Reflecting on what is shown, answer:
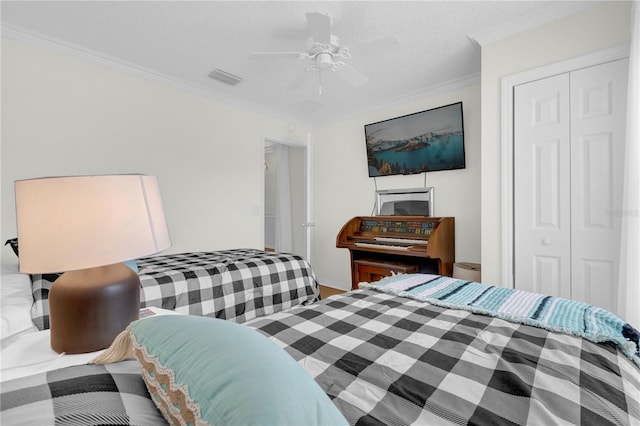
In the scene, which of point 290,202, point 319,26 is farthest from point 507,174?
point 290,202

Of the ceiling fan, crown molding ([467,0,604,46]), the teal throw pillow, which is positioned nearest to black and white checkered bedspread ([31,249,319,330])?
the teal throw pillow

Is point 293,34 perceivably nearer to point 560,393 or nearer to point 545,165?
point 545,165

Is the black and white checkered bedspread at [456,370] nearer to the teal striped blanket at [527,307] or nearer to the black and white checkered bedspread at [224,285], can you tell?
the teal striped blanket at [527,307]

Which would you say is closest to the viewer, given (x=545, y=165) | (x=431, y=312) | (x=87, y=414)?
(x=87, y=414)

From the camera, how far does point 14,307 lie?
3.92 feet

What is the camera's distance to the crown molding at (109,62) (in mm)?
2348

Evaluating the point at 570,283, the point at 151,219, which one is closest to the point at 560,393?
the point at 151,219

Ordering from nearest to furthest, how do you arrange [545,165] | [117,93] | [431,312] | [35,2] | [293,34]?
1. [431,312]
2. [35,2]
3. [545,165]
4. [293,34]
5. [117,93]

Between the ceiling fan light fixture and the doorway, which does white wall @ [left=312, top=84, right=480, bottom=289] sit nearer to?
the doorway

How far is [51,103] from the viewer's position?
2.52 meters

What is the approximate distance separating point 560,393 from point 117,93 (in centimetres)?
367

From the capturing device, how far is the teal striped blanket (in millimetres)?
1003

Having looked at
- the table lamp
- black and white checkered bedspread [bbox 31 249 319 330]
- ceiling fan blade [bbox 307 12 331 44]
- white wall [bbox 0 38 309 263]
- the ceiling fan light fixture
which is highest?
ceiling fan blade [bbox 307 12 331 44]

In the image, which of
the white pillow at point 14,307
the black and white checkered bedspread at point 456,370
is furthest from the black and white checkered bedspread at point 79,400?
the white pillow at point 14,307
